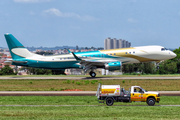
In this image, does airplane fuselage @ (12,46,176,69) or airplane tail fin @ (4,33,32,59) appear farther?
airplane tail fin @ (4,33,32,59)

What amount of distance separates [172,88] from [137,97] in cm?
1484

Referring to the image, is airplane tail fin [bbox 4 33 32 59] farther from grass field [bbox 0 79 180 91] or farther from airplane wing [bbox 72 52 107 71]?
grass field [bbox 0 79 180 91]

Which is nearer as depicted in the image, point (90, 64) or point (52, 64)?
point (90, 64)

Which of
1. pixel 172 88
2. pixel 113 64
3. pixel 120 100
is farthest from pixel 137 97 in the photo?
pixel 113 64

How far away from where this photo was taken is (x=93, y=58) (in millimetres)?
50938

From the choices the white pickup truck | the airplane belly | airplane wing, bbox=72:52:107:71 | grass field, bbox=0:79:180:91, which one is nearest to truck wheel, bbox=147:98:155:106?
the white pickup truck

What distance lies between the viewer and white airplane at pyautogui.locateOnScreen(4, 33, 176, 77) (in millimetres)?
49406

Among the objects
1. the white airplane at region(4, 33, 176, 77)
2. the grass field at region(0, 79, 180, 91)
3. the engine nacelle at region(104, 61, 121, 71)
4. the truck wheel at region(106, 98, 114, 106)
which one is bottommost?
the truck wheel at region(106, 98, 114, 106)

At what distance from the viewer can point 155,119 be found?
17.2 m

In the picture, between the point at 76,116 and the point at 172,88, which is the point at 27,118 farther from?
the point at 172,88

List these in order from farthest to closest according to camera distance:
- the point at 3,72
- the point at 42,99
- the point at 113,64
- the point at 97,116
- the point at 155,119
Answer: the point at 3,72
the point at 113,64
the point at 42,99
the point at 97,116
the point at 155,119

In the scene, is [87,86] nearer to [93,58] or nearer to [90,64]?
[90,64]

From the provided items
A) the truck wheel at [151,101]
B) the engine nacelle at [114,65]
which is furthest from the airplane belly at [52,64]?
the truck wheel at [151,101]

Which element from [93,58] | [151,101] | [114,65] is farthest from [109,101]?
[93,58]
